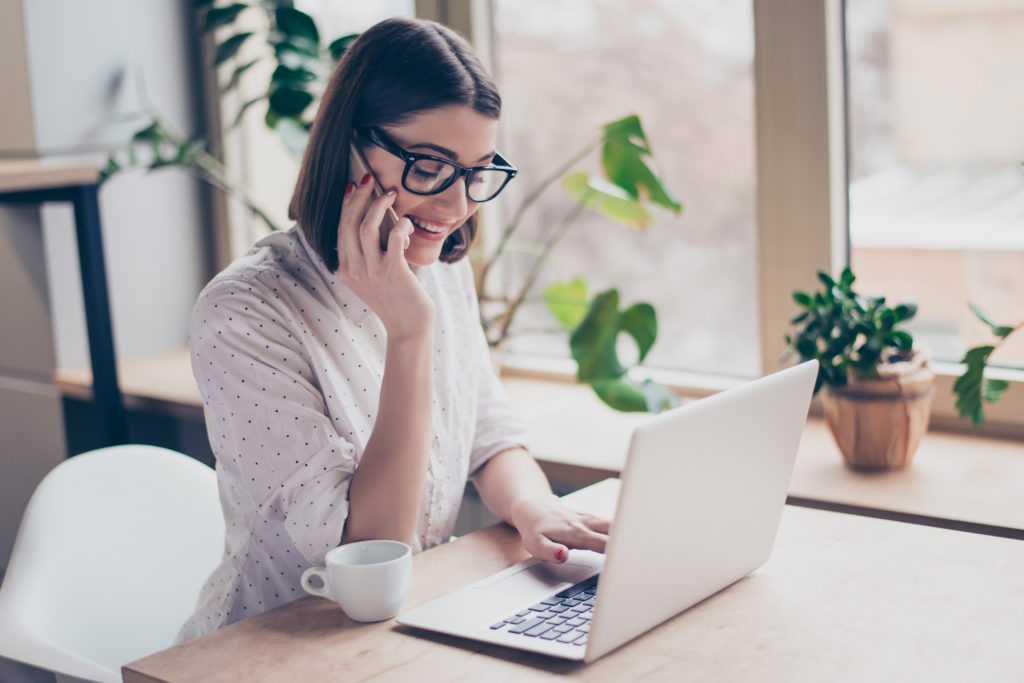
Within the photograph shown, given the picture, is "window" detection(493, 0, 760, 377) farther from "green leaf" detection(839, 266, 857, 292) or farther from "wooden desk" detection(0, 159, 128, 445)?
"wooden desk" detection(0, 159, 128, 445)

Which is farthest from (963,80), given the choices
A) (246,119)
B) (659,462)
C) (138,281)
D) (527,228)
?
(138,281)

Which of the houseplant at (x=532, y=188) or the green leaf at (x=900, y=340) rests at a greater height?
the houseplant at (x=532, y=188)

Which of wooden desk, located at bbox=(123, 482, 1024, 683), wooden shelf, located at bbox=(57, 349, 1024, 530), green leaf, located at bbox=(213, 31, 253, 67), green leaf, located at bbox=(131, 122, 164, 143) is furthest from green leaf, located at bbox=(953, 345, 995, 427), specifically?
green leaf, located at bbox=(131, 122, 164, 143)

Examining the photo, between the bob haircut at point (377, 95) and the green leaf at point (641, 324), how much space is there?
0.60m

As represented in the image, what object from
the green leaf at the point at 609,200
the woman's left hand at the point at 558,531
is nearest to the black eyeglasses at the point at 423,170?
the woman's left hand at the point at 558,531

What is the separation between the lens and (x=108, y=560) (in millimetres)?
1419

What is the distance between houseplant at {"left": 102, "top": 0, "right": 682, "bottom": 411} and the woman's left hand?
57 cm

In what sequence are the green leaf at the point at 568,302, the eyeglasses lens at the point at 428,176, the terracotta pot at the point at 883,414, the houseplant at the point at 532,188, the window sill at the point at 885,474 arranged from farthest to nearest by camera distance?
the green leaf at the point at 568,302 < the houseplant at the point at 532,188 < the terracotta pot at the point at 883,414 < the window sill at the point at 885,474 < the eyeglasses lens at the point at 428,176

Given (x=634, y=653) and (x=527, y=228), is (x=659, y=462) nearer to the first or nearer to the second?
(x=634, y=653)

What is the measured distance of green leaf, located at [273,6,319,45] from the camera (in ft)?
6.89

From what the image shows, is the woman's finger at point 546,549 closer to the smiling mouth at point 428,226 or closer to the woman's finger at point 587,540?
the woman's finger at point 587,540

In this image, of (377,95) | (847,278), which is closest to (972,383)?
(847,278)

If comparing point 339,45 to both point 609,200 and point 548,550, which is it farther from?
point 548,550

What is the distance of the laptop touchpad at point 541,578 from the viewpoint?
1091 mm
